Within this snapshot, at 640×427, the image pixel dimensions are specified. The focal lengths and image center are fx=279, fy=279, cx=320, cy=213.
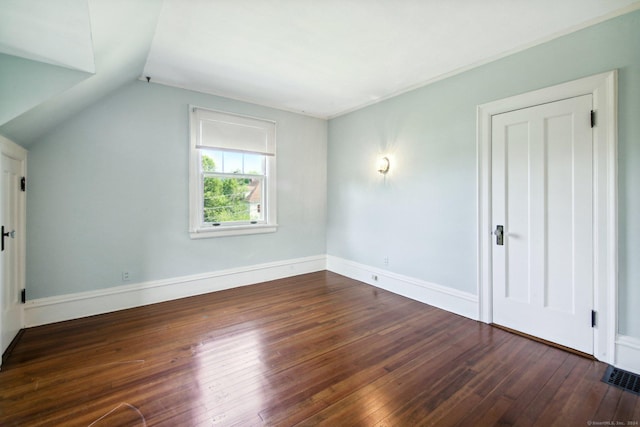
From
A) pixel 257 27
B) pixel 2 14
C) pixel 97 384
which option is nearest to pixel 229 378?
pixel 97 384

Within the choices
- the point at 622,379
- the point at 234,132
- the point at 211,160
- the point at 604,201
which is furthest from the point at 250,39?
the point at 622,379

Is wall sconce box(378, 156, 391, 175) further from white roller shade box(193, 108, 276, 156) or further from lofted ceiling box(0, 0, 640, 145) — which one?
white roller shade box(193, 108, 276, 156)

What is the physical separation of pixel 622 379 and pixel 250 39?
4078 mm

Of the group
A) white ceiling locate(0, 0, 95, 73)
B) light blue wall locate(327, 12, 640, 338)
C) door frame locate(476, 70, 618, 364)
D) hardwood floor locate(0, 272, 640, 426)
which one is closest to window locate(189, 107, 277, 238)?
light blue wall locate(327, 12, 640, 338)

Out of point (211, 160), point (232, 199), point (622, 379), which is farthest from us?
point (232, 199)

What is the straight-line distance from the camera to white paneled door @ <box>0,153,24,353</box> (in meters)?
2.31

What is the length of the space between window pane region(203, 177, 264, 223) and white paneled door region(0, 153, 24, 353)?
1810mm

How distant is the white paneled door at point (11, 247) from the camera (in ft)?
7.57

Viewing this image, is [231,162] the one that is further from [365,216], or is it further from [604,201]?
[604,201]

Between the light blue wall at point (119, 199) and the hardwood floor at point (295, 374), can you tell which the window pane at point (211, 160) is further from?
the hardwood floor at point (295, 374)

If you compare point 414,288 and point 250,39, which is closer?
point 250,39

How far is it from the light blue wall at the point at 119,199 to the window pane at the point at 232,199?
1.03 feet

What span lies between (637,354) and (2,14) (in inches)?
182

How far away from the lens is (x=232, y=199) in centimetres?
425
